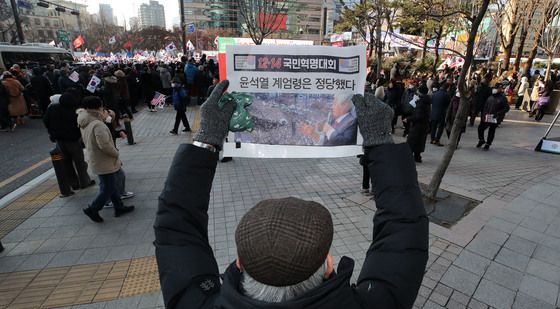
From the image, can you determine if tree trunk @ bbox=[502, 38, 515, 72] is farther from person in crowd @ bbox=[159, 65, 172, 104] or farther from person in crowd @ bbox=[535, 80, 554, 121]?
person in crowd @ bbox=[159, 65, 172, 104]

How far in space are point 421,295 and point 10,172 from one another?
8.39 metres

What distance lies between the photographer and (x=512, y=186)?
5.65 metres

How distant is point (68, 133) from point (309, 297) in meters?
5.71

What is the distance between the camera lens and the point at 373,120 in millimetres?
1380

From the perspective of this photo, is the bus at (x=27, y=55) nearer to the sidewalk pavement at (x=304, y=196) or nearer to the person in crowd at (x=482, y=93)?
the sidewalk pavement at (x=304, y=196)

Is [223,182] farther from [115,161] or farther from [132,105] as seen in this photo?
[132,105]

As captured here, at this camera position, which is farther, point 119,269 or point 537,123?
point 537,123

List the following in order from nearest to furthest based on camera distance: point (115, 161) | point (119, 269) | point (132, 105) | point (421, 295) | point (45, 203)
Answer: point (421, 295), point (119, 269), point (115, 161), point (45, 203), point (132, 105)

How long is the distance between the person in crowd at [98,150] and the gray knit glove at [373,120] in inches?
155

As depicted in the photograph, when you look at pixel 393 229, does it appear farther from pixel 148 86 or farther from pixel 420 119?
pixel 148 86

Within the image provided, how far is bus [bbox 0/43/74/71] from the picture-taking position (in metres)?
17.7

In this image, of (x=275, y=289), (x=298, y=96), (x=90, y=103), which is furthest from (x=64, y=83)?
(x=275, y=289)

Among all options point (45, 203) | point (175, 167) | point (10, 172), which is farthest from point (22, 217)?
point (175, 167)

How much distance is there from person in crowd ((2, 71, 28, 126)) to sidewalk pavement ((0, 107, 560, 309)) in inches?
233
